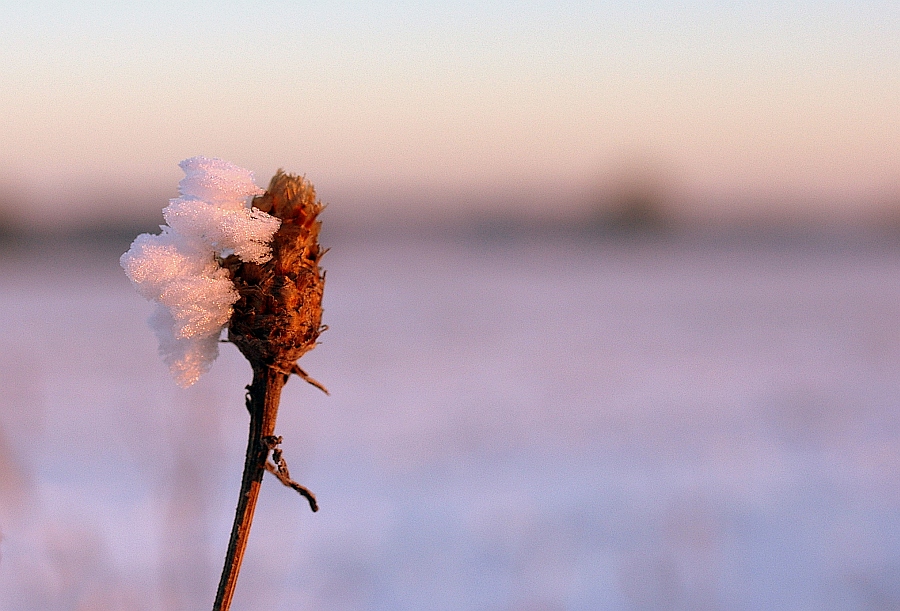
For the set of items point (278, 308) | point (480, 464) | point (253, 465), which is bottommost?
point (480, 464)

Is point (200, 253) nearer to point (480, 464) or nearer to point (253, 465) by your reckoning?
point (253, 465)

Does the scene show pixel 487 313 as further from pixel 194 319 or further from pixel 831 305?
pixel 194 319

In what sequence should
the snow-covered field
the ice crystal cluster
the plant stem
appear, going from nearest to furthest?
the plant stem < the ice crystal cluster < the snow-covered field

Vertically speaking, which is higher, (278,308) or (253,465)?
(278,308)

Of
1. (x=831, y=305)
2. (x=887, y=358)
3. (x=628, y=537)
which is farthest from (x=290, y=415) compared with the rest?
(x=831, y=305)

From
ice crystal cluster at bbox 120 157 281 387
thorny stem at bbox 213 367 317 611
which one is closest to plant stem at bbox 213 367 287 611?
thorny stem at bbox 213 367 317 611

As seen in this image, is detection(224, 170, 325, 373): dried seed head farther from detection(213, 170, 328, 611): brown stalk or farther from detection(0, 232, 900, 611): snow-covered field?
detection(0, 232, 900, 611): snow-covered field

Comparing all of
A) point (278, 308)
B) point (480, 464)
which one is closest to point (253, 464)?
point (278, 308)
